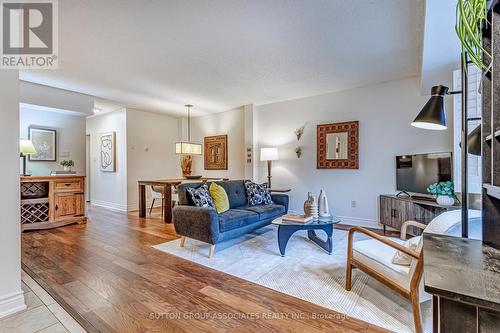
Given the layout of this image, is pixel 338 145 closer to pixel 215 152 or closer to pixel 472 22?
pixel 215 152

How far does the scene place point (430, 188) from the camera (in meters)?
3.31

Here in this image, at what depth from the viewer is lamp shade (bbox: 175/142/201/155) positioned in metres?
5.11

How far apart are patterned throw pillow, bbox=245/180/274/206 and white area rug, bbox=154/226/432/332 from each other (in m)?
0.55

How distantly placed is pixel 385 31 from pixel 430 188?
6.80 ft

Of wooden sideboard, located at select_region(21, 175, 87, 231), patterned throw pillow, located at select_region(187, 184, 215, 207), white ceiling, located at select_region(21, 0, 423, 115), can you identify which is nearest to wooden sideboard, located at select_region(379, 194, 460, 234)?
white ceiling, located at select_region(21, 0, 423, 115)

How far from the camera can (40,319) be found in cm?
179

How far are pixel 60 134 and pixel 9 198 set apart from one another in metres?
4.66

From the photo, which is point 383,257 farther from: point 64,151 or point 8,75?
point 64,151

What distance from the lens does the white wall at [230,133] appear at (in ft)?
20.3

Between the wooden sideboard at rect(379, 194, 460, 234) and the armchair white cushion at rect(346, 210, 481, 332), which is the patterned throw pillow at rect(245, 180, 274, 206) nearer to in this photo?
the wooden sideboard at rect(379, 194, 460, 234)

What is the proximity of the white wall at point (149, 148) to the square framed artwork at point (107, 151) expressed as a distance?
540 mm

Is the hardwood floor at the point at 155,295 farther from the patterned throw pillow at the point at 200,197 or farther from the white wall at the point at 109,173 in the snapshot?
the white wall at the point at 109,173

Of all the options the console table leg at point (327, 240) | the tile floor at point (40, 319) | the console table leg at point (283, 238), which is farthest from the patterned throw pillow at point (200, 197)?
the tile floor at point (40, 319)

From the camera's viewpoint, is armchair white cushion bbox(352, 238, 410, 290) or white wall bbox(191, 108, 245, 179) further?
white wall bbox(191, 108, 245, 179)
